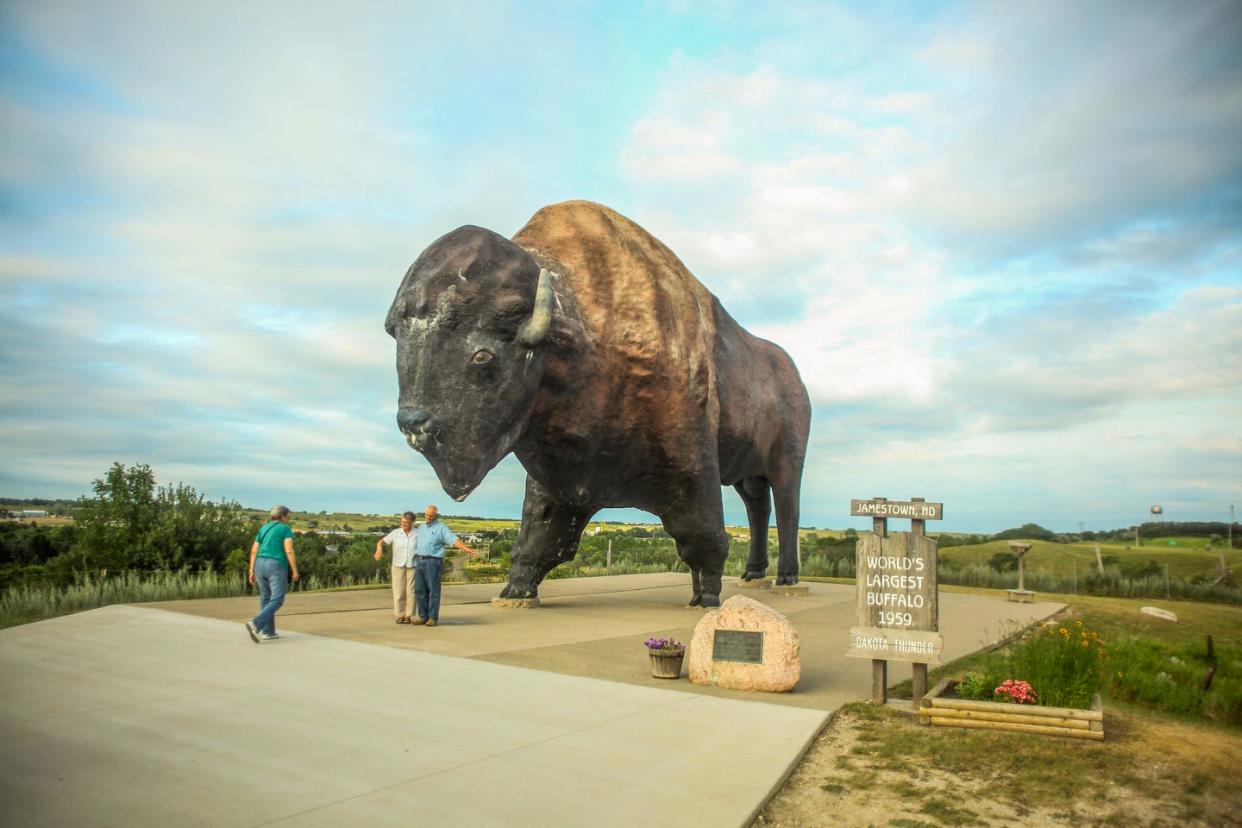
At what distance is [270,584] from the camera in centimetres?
772

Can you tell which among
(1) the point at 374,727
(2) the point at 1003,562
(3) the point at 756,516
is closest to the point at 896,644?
(1) the point at 374,727

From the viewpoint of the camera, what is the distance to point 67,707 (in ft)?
16.0

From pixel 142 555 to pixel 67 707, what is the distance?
9126 mm

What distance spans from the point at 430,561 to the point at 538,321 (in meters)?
3.17

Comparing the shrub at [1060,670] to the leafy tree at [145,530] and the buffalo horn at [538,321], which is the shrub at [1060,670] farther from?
the leafy tree at [145,530]

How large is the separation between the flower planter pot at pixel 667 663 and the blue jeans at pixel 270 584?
132 inches

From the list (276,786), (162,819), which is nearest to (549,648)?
(276,786)

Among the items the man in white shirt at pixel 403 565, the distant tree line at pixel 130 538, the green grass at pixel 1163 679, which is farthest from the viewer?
the distant tree line at pixel 130 538

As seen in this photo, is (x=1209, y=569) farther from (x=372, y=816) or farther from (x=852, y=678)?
(x=372, y=816)

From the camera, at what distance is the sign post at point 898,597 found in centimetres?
580

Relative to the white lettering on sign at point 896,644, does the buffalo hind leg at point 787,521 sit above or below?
above

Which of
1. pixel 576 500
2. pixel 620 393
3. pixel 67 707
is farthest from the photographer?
pixel 576 500

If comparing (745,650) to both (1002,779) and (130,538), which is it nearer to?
(1002,779)

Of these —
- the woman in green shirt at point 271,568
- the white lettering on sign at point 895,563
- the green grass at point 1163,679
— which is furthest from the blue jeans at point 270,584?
the green grass at point 1163,679
